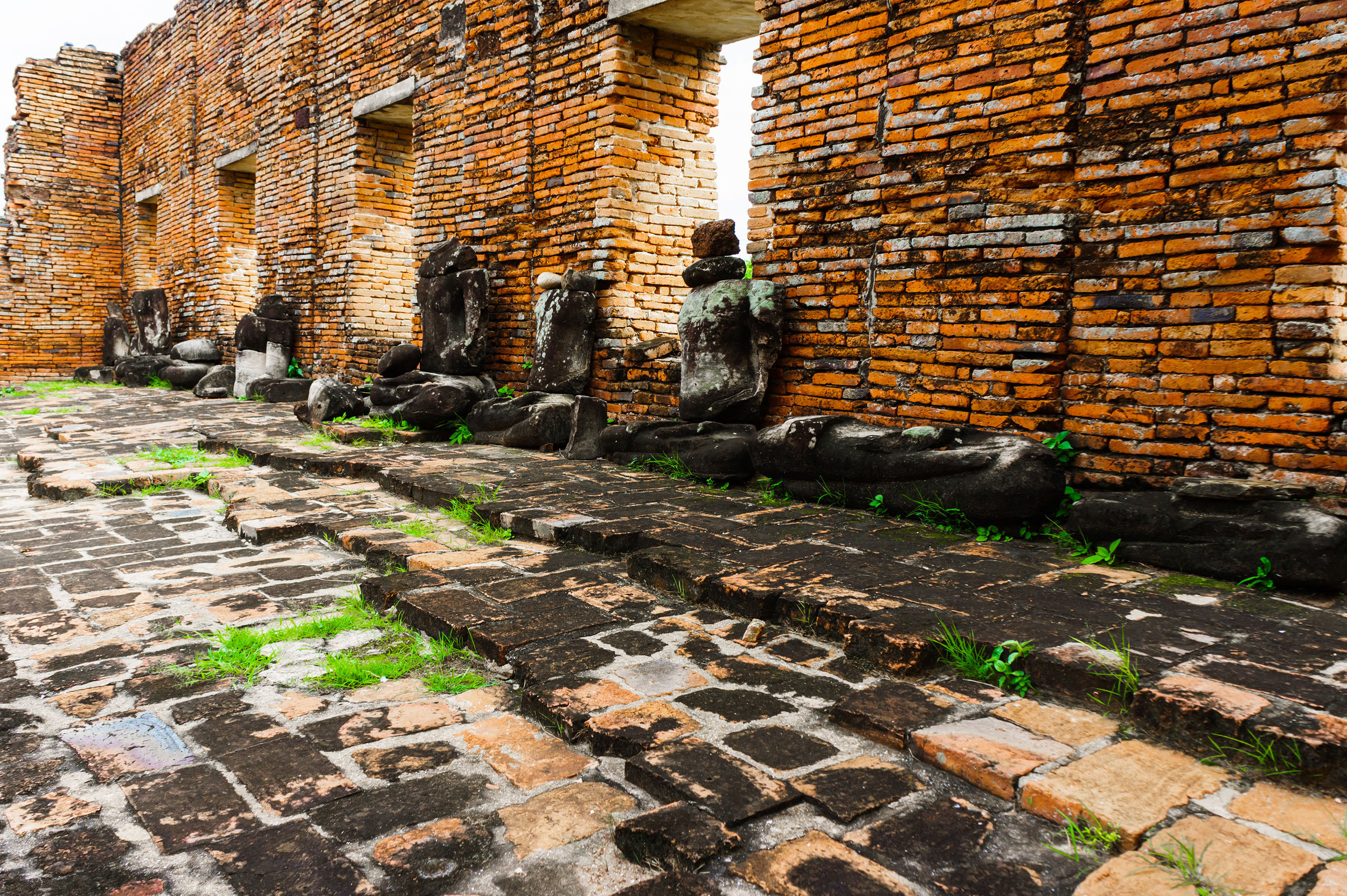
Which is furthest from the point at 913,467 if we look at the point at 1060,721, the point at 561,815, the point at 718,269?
the point at 561,815

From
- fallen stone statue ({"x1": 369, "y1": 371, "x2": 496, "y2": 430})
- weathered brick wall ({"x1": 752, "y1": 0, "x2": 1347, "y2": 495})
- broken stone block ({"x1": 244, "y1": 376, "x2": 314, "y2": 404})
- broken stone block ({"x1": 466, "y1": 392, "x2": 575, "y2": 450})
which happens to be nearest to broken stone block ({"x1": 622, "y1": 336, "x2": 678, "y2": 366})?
broken stone block ({"x1": 466, "y1": 392, "x2": 575, "y2": 450})

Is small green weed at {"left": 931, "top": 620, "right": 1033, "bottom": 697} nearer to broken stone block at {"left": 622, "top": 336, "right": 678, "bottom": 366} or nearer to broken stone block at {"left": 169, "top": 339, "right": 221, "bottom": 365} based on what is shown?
broken stone block at {"left": 622, "top": 336, "right": 678, "bottom": 366}

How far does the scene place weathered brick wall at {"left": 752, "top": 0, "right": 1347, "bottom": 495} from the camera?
3.38m

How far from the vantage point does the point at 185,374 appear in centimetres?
1238

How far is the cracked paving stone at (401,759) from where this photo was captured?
1.97m

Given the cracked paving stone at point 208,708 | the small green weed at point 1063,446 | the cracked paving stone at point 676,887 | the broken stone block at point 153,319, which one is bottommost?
the cracked paving stone at point 208,708

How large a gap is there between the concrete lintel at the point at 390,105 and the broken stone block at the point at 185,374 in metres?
4.92

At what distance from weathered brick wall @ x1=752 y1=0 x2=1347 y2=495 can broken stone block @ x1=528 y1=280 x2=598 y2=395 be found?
185cm

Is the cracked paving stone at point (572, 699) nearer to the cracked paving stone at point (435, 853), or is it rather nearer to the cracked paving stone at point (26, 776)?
the cracked paving stone at point (435, 853)

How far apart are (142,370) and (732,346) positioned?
12.1 meters

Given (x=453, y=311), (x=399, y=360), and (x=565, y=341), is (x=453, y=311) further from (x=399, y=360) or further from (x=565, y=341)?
(x=565, y=341)

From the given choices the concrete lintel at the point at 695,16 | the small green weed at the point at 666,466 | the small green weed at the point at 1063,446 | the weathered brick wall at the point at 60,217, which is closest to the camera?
the small green weed at the point at 1063,446

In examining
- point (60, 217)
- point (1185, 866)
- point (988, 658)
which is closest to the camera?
point (1185, 866)

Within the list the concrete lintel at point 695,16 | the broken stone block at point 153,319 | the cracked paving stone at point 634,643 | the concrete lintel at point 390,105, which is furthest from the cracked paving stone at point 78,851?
the broken stone block at point 153,319
